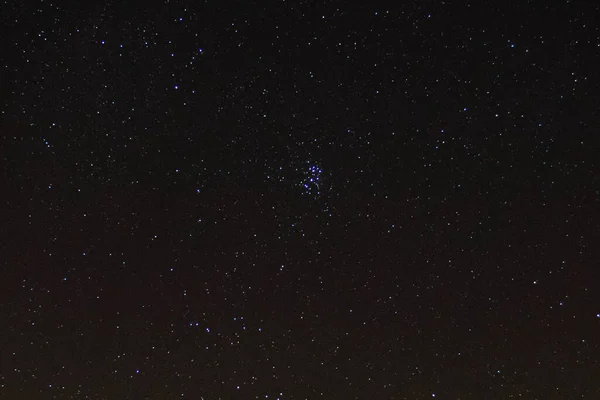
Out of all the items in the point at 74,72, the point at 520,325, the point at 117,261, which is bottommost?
the point at 520,325

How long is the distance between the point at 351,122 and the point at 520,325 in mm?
Result: 271

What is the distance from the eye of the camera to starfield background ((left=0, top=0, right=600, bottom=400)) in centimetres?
53

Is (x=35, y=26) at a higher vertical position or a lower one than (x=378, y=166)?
higher

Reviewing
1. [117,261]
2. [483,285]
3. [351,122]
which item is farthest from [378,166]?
[117,261]

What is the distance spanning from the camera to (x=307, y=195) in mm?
561

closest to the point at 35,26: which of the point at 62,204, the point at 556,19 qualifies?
the point at 62,204

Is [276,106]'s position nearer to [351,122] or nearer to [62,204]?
A: [351,122]

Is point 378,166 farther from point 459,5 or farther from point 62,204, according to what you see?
point 62,204

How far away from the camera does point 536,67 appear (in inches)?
20.6

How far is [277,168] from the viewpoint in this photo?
56 cm

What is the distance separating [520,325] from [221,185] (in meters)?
0.34

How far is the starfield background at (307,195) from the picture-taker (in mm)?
533

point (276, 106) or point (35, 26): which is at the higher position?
point (35, 26)

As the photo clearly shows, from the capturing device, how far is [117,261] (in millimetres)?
580
